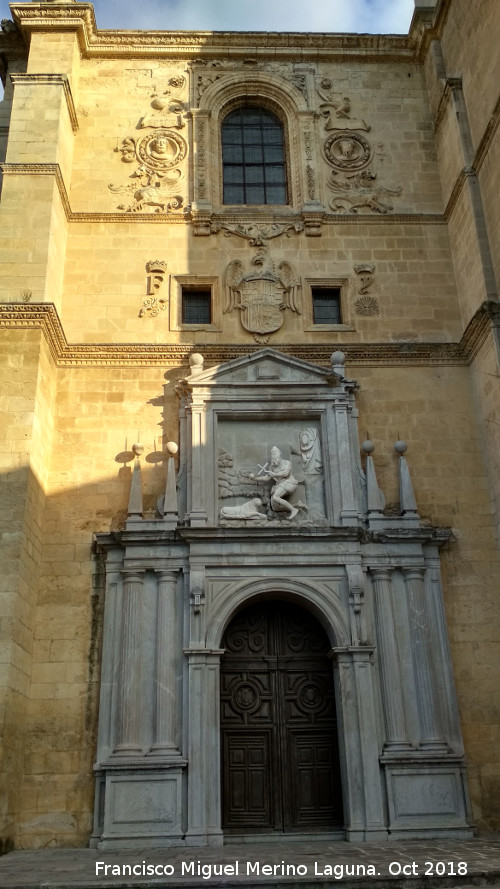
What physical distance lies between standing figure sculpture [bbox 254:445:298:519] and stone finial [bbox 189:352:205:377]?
1624mm

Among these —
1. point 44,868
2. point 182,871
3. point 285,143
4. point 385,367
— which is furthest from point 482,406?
point 44,868

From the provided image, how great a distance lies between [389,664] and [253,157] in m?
9.18

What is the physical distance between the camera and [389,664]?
34.7 feet

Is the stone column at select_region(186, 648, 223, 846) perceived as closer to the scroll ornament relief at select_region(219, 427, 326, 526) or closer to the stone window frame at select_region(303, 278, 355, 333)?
the scroll ornament relief at select_region(219, 427, 326, 526)

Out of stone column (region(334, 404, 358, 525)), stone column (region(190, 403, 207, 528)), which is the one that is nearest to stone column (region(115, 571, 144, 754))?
stone column (region(190, 403, 207, 528))

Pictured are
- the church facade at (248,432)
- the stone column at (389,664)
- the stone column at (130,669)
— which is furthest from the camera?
the stone column at (389,664)

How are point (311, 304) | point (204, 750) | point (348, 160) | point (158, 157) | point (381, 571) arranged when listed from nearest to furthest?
point (204, 750) < point (381, 571) < point (311, 304) < point (158, 157) < point (348, 160)

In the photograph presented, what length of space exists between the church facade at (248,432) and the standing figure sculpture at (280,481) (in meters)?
0.05

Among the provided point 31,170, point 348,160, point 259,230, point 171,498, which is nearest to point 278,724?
point 171,498

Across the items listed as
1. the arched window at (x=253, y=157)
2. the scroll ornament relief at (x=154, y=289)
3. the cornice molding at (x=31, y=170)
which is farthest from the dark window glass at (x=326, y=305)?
the cornice molding at (x=31, y=170)

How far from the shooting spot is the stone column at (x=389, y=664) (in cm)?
1028

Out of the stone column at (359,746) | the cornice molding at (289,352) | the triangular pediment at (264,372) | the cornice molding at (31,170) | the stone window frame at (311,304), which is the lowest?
the stone column at (359,746)

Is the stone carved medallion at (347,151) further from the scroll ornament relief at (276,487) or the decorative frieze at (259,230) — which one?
the scroll ornament relief at (276,487)

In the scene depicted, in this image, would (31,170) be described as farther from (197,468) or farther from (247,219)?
(197,468)
